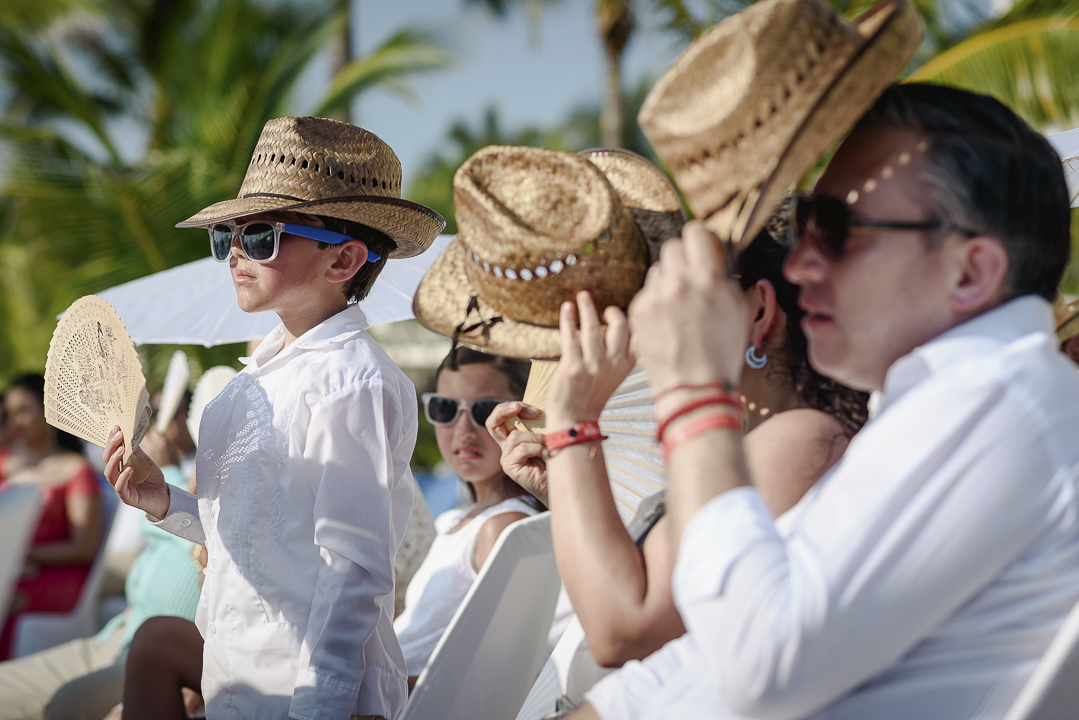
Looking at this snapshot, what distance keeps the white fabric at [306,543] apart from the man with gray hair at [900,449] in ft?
2.97

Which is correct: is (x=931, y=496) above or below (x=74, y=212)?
above

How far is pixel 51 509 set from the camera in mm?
5766

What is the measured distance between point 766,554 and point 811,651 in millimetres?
123

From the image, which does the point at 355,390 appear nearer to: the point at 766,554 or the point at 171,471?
the point at 766,554

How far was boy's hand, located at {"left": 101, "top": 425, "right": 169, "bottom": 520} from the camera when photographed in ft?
8.04

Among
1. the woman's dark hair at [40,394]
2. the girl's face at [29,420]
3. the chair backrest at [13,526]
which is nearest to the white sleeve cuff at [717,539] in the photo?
the chair backrest at [13,526]

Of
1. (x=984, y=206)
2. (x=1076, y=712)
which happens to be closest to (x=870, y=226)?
(x=984, y=206)

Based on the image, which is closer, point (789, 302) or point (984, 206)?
point (984, 206)

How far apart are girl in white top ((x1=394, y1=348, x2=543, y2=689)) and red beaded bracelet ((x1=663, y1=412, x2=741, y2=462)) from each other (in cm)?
179

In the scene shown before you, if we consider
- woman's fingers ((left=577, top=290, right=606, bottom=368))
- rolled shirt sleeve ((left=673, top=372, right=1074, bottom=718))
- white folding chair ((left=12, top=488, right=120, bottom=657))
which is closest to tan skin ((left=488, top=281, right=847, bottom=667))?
woman's fingers ((left=577, top=290, right=606, bottom=368))

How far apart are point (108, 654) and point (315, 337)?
2.78 m

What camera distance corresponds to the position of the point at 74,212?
10.7 m

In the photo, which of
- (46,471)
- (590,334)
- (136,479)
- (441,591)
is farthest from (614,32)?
(590,334)

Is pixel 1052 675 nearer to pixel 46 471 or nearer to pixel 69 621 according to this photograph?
pixel 69 621
